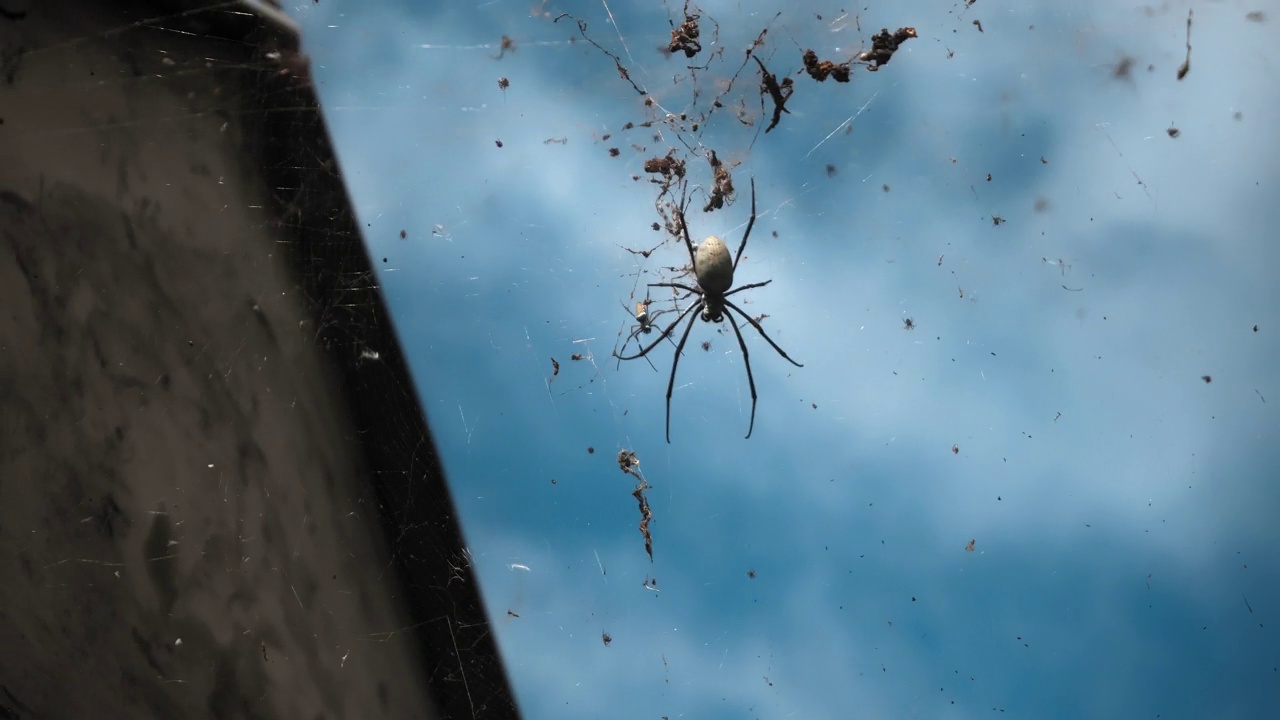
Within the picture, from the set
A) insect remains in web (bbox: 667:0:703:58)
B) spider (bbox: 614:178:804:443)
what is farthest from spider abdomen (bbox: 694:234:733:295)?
insect remains in web (bbox: 667:0:703:58)

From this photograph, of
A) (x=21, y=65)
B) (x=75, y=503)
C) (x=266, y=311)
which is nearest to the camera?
(x=21, y=65)

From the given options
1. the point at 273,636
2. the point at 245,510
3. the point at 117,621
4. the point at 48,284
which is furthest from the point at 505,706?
the point at 48,284

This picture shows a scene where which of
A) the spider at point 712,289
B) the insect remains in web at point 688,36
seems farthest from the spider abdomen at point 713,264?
the insect remains in web at point 688,36

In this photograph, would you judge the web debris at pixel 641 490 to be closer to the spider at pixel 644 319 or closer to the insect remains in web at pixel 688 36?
the spider at pixel 644 319

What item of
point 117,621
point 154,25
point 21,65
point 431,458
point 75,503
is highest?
point 154,25

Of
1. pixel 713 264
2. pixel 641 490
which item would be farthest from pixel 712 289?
pixel 641 490

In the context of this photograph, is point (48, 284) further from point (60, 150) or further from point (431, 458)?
point (431, 458)

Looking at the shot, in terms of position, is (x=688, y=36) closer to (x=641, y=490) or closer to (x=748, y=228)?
(x=748, y=228)
